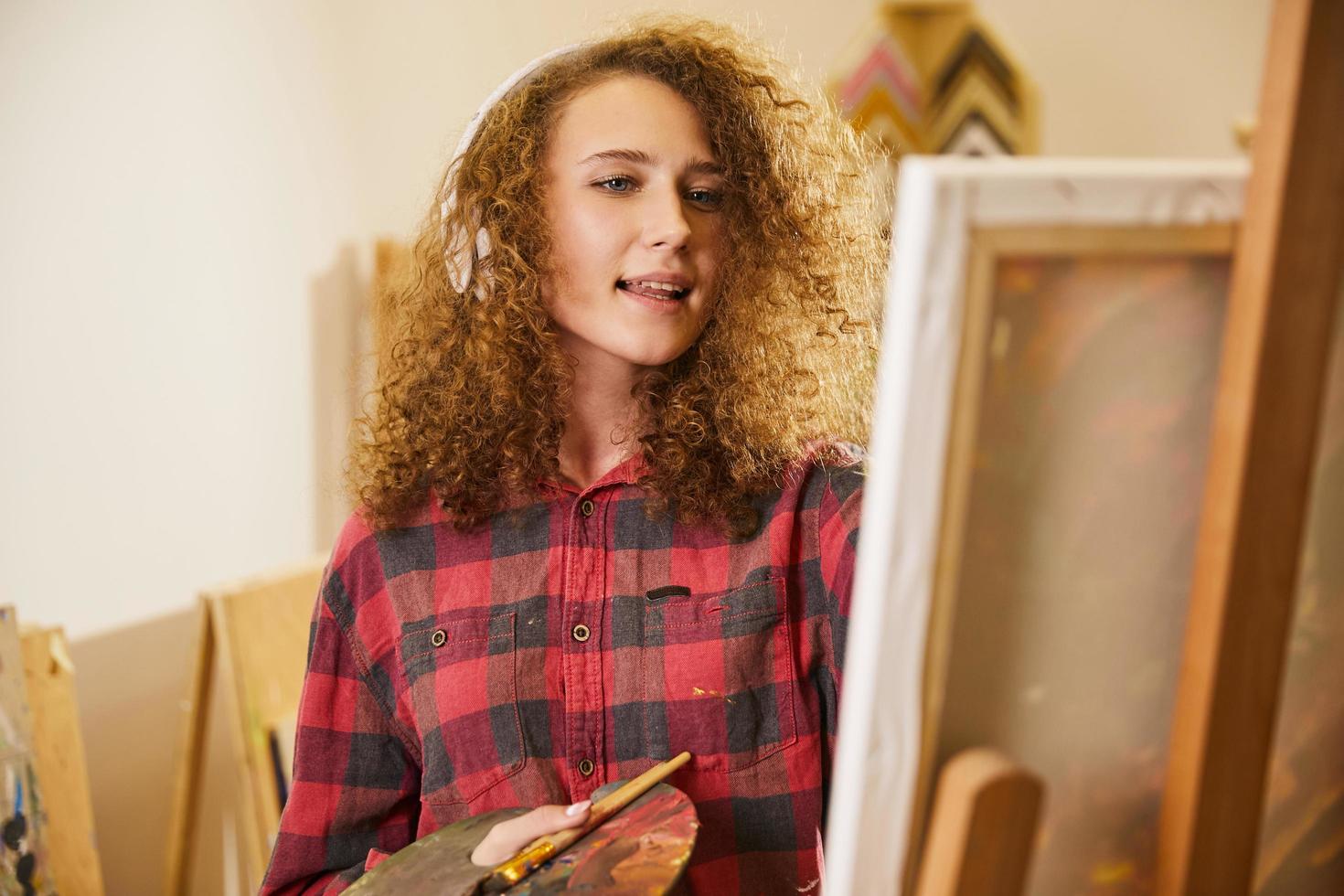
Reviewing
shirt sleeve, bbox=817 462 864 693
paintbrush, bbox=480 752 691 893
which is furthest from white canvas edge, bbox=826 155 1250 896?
shirt sleeve, bbox=817 462 864 693

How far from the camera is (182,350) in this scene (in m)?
2.17

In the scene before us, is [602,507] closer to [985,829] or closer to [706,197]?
[706,197]

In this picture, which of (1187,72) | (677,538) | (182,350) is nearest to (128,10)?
(182,350)

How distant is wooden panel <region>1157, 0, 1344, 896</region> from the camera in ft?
1.71

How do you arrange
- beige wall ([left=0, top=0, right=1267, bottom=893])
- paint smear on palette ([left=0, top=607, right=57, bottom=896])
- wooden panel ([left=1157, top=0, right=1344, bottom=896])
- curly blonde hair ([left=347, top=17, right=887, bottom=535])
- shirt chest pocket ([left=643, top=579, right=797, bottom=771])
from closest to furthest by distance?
1. wooden panel ([left=1157, top=0, right=1344, bottom=896])
2. shirt chest pocket ([left=643, top=579, right=797, bottom=771])
3. curly blonde hair ([left=347, top=17, right=887, bottom=535])
4. paint smear on palette ([left=0, top=607, right=57, bottom=896])
5. beige wall ([left=0, top=0, right=1267, bottom=893])

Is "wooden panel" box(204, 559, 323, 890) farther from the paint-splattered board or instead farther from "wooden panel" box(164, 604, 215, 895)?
the paint-splattered board

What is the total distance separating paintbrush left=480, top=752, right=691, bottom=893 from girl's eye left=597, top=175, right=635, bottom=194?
0.56 m

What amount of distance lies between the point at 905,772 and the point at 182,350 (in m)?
1.96

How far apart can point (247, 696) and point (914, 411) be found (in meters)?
1.64

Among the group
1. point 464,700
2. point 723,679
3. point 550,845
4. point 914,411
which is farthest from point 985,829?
point 464,700

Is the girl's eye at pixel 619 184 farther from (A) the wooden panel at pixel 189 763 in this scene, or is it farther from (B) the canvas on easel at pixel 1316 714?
(A) the wooden panel at pixel 189 763

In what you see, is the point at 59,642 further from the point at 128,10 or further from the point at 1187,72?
the point at 1187,72

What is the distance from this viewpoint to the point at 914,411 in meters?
0.53

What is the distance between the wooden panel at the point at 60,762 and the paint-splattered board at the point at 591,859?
1.05 metres
